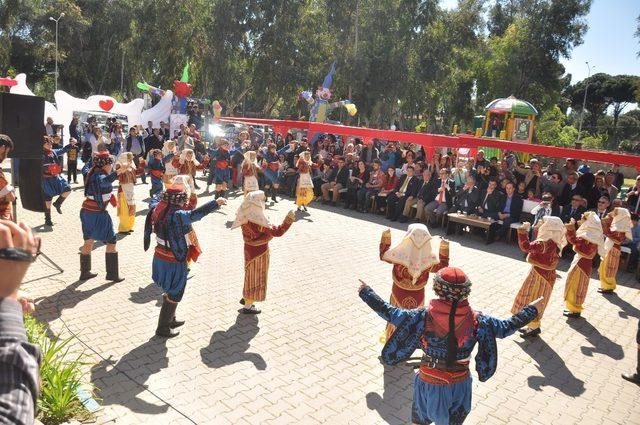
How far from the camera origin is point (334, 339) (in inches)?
246

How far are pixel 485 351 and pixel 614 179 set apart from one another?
10.8 m

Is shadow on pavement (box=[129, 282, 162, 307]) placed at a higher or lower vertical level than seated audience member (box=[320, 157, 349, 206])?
lower

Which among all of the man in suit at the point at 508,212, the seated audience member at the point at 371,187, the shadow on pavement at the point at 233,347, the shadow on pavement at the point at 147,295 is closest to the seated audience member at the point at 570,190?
the man in suit at the point at 508,212

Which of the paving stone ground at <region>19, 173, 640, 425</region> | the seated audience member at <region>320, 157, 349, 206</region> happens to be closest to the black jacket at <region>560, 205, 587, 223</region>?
the paving stone ground at <region>19, 173, 640, 425</region>

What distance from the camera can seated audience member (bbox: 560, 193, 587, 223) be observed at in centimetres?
1090

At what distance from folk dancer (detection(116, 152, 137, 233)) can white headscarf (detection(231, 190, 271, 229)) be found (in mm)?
4036

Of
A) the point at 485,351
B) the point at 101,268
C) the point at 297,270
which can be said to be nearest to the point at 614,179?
the point at 297,270

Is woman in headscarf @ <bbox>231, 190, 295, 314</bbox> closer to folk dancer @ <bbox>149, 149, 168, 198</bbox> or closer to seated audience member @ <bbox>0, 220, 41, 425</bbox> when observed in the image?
seated audience member @ <bbox>0, 220, 41, 425</bbox>

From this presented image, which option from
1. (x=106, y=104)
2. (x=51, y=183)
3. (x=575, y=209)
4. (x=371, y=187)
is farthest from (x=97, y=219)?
(x=106, y=104)

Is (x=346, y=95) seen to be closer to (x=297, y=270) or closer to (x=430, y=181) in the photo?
(x=430, y=181)

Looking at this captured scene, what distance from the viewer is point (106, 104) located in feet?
70.3

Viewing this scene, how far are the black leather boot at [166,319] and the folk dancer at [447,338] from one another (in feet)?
10.2

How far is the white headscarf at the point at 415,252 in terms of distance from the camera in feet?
16.8

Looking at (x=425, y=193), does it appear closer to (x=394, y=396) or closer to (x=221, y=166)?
(x=221, y=166)
